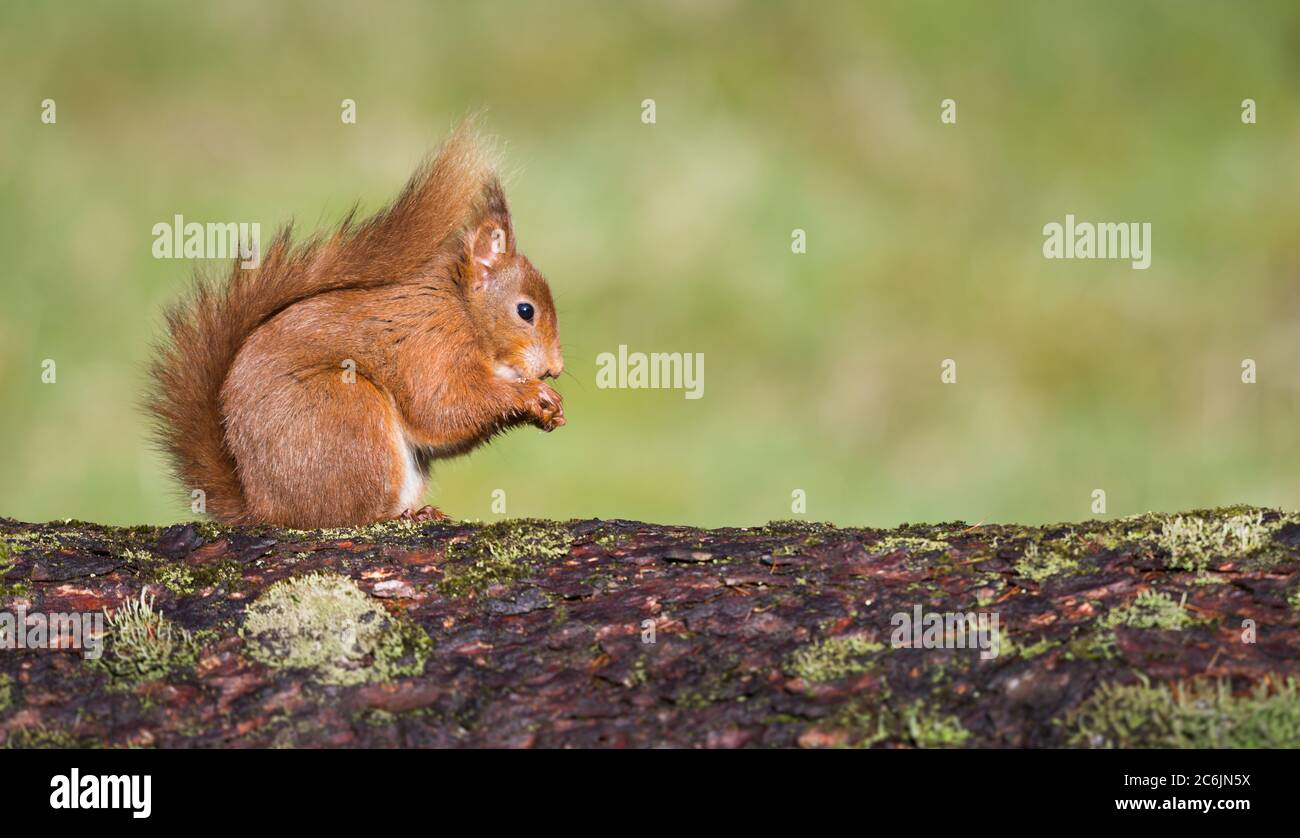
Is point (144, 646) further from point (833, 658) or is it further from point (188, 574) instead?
point (833, 658)

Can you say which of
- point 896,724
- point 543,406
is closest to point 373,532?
point 543,406

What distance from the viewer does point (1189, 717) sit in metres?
1.61

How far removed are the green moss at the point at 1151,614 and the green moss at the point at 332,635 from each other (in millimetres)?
1050

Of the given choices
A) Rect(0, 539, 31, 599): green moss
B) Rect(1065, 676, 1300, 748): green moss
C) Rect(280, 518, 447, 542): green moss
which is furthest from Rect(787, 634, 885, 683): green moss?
Rect(0, 539, 31, 599): green moss

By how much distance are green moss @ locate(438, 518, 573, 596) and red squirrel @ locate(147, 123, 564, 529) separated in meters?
0.58

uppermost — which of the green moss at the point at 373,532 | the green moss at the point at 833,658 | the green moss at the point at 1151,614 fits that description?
the green moss at the point at 373,532

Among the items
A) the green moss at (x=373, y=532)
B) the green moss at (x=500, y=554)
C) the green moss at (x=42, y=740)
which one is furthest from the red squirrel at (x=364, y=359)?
the green moss at (x=42, y=740)

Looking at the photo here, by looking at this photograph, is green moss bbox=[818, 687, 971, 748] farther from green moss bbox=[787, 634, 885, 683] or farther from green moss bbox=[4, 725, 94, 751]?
green moss bbox=[4, 725, 94, 751]

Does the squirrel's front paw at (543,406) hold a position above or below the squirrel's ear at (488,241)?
below

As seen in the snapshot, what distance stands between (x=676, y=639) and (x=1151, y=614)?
0.71 meters

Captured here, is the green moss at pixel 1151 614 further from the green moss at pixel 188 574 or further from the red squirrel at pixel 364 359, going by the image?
the red squirrel at pixel 364 359

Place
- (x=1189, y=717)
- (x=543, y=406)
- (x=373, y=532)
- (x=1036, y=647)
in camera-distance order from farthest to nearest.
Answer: (x=543, y=406)
(x=373, y=532)
(x=1036, y=647)
(x=1189, y=717)

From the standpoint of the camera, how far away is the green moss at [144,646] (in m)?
1.98

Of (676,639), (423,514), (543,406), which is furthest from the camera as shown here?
(543,406)
